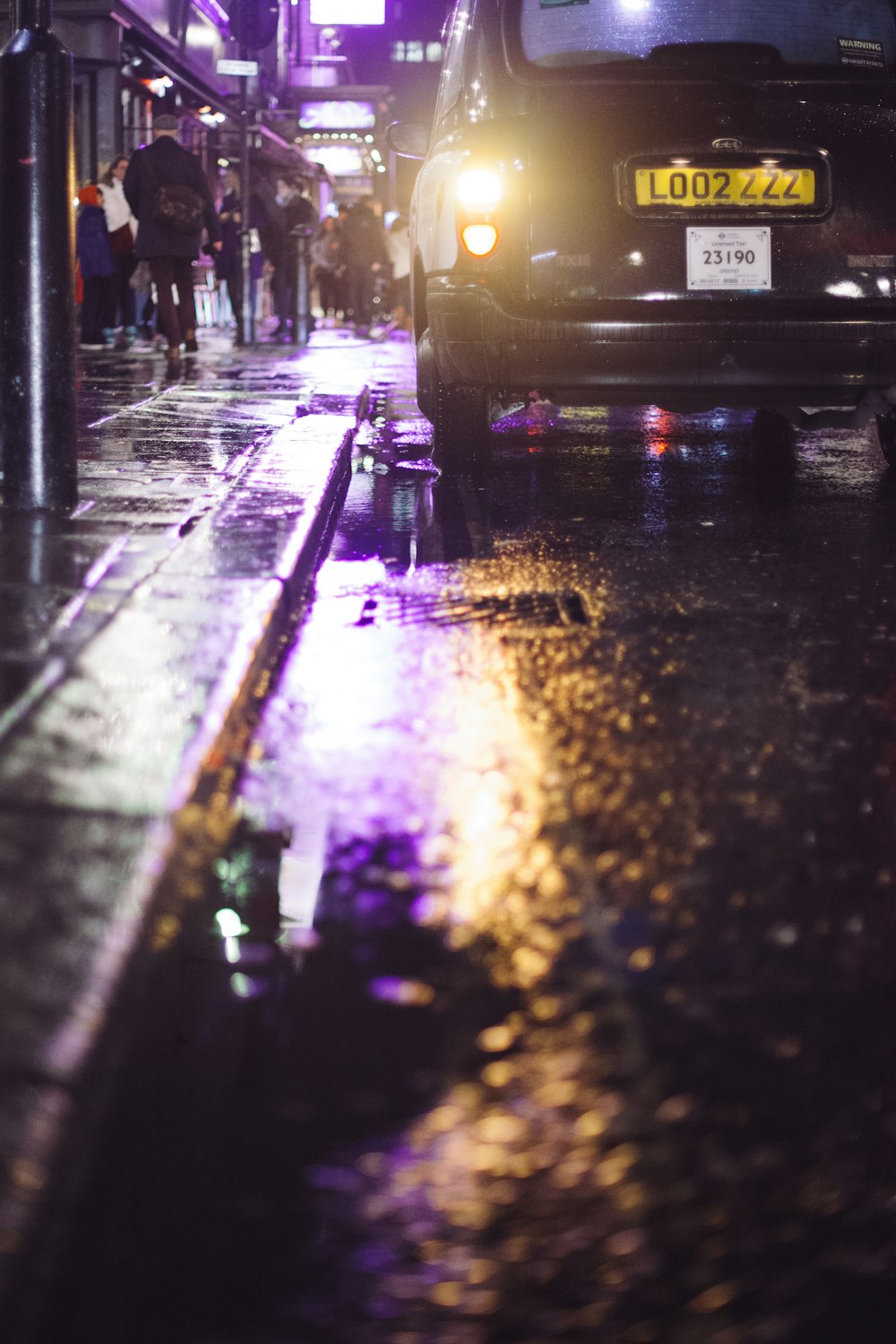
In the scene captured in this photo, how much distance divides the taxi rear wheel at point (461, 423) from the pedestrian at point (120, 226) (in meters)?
11.4

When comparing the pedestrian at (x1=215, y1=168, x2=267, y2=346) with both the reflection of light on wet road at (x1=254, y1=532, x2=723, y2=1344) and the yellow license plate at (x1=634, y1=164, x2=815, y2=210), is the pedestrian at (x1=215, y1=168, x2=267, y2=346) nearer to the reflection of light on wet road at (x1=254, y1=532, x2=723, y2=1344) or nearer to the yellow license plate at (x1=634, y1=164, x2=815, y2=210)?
the yellow license plate at (x1=634, y1=164, x2=815, y2=210)

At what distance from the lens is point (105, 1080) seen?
199 centimetres

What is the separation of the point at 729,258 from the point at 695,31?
88 centimetres

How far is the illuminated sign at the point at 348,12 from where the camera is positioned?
3884 centimetres

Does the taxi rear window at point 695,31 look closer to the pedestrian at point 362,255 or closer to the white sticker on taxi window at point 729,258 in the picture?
the white sticker on taxi window at point 729,258

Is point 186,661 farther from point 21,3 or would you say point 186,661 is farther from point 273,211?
point 273,211

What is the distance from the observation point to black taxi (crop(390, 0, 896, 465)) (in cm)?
657

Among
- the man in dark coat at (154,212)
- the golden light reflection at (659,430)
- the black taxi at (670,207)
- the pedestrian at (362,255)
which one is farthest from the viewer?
the pedestrian at (362,255)

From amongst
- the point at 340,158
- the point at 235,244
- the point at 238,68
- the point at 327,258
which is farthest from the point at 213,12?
the point at 340,158

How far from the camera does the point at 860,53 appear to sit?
6844 mm

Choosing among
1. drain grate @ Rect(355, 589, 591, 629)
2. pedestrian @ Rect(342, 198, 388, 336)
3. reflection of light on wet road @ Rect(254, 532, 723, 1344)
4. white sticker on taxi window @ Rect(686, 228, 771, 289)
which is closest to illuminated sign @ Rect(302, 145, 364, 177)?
pedestrian @ Rect(342, 198, 388, 336)

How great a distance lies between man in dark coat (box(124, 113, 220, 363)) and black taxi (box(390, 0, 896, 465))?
8454 millimetres

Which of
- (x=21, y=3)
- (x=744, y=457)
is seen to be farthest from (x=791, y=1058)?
(x=744, y=457)

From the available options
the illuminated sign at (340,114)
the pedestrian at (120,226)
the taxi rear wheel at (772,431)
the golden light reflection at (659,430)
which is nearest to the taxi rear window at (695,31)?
the golden light reflection at (659,430)
